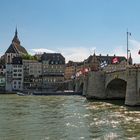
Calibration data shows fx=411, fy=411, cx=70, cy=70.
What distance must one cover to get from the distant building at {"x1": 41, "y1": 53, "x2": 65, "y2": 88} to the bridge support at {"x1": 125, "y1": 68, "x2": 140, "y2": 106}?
110440 mm

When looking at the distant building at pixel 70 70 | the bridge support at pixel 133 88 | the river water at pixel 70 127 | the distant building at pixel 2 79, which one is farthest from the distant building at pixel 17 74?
the river water at pixel 70 127

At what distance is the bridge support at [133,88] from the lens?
6194 cm

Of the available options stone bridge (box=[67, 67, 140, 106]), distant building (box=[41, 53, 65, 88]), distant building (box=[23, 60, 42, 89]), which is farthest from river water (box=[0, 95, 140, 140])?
distant building (box=[41, 53, 65, 88])

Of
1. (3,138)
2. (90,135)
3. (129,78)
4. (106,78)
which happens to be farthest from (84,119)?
(106,78)

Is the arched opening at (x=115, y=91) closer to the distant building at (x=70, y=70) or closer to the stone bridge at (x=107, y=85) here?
the stone bridge at (x=107, y=85)

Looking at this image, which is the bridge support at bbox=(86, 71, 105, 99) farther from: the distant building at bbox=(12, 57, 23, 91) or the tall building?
the distant building at bbox=(12, 57, 23, 91)

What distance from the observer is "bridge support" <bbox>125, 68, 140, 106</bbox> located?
61938mm

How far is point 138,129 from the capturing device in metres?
37.3

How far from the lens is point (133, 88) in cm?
6250

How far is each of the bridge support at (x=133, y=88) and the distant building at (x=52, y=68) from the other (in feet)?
362

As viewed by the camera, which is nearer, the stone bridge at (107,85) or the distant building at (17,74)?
the stone bridge at (107,85)

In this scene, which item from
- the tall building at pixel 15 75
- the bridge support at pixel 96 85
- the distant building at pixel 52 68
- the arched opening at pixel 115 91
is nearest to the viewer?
the arched opening at pixel 115 91

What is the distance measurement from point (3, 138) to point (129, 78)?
1369 inches

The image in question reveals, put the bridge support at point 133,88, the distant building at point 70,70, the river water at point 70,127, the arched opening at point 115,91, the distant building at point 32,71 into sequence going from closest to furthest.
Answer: the river water at point 70,127
the bridge support at point 133,88
the arched opening at point 115,91
the distant building at point 32,71
the distant building at point 70,70
